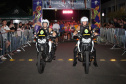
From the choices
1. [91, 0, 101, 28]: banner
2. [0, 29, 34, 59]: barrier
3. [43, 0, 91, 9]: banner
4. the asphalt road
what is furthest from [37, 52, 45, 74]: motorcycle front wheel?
[91, 0, 101, 28]: banner

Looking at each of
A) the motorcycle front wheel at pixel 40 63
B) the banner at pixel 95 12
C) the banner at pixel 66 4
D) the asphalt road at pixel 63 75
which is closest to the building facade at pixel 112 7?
the banner at pixel 95 12

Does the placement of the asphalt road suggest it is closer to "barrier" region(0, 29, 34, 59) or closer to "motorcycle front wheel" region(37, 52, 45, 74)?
"motorcycle front wheel" region(37, 52, 45, 74)

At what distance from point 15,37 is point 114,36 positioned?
6.80 meters

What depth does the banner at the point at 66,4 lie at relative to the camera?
2230cm

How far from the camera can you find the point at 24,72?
8648mm

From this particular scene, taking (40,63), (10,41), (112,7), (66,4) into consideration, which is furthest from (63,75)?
(112,7)

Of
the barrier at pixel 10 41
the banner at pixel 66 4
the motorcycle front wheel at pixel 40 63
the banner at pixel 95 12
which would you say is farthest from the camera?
the banner at pixel 95 12

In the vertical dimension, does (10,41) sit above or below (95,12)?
below

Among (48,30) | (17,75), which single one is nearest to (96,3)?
(48,30)

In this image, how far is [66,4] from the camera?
22391 millimetres

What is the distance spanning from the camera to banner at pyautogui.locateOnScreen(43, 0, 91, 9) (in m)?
22.3

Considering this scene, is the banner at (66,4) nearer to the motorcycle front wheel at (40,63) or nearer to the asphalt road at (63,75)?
the asphalt road at (63,75)

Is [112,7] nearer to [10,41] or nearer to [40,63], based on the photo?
[10,41]

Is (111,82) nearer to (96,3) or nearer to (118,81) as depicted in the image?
(118,81)
